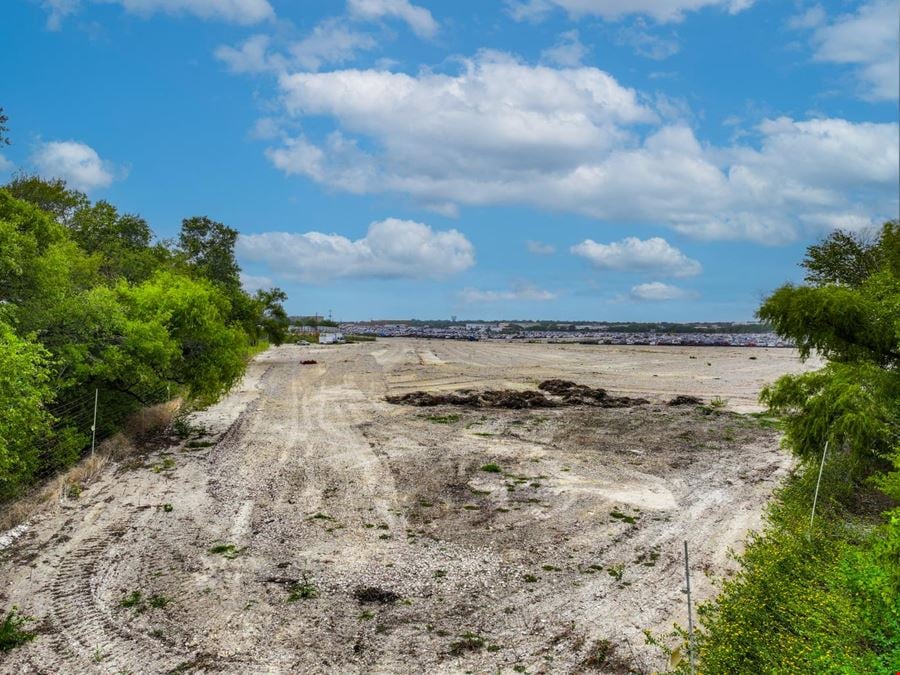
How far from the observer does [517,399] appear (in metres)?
30.9

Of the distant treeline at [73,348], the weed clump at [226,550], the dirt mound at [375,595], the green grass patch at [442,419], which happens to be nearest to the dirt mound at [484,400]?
the green grass patch at [442,419]

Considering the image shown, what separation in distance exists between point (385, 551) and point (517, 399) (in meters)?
20.3

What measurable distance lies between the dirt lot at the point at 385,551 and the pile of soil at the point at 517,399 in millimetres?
7530

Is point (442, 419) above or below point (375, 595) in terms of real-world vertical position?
above

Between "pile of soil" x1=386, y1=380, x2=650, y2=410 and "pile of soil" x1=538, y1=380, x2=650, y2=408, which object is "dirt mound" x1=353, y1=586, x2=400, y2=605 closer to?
"pile of soil" x1=386, y1=380, x2=650, y2=410

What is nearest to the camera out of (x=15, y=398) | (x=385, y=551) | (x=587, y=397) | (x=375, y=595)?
(x=375, y=595)

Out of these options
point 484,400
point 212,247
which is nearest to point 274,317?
point 212,247

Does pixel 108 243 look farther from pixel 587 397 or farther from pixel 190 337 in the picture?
pixel 587 397

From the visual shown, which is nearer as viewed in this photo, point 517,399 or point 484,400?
point 517,399

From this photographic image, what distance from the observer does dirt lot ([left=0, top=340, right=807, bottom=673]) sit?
7.86 metres

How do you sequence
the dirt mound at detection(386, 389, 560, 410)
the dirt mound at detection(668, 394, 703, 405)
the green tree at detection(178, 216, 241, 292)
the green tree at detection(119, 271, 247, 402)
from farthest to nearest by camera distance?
the green tree at detection(178, 216, 241, 292)
the dirt mound at detection(668, 394, 703, 405)
the dirt mound at detection(386, 389, 560, 410)
the green tree at detection(119, 271, 247, 402)

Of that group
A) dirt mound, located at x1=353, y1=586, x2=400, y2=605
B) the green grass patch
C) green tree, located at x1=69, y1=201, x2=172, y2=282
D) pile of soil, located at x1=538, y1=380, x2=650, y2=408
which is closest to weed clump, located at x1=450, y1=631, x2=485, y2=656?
dirt mound, located at x1=353, y1=586, x2=400, y2=605

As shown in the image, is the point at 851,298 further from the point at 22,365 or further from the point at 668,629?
the point at 22,365

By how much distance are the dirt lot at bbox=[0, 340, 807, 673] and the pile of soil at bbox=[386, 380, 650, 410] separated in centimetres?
753
